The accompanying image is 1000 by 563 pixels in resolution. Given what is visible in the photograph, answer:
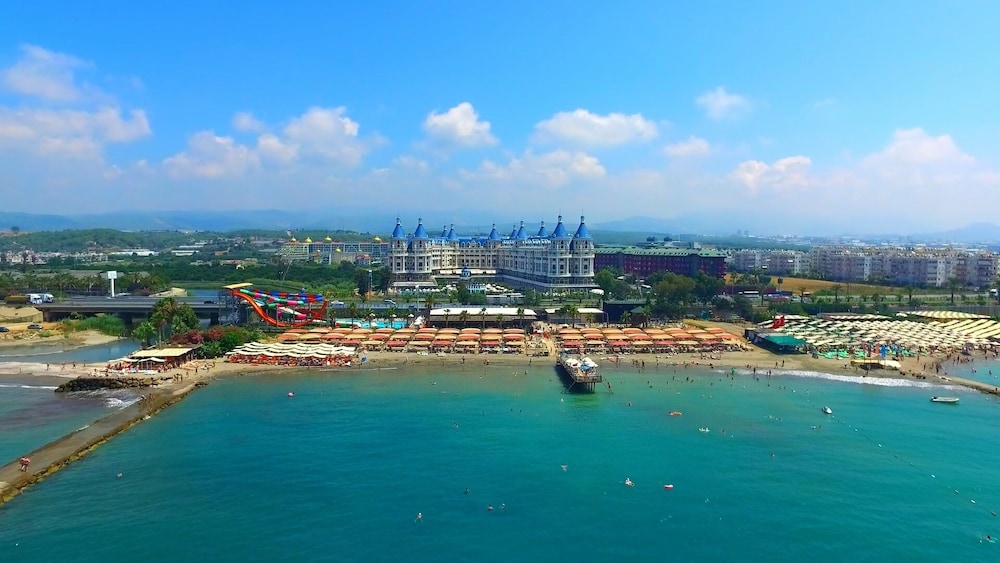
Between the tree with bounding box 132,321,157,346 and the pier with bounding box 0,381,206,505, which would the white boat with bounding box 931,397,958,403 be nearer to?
the pier with bounding box 0,381,206,505

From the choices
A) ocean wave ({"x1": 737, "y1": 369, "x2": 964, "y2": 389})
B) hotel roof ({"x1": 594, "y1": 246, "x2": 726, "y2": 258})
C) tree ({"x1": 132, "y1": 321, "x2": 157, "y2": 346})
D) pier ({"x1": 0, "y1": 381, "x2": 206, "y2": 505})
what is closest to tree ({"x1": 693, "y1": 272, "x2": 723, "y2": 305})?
ocean wave ({"x1": 737, "y1": 369, "x2": 964, "y2": 389})

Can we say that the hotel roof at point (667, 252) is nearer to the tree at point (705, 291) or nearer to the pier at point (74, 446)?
the tree at point (705, 291)

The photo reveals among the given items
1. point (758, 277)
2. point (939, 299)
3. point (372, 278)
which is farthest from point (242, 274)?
point (939, 299)

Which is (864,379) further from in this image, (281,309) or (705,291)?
(281,309)

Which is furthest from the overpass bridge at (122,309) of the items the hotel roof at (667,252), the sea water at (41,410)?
the hotel roof at (667,252)

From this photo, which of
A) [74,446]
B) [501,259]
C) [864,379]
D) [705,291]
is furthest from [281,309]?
[501,259]
